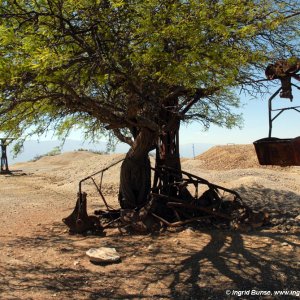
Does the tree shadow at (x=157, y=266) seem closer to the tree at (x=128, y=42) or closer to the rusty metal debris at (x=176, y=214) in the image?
the rusty metal debris at (x=176, y=214)

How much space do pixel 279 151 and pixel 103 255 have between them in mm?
3169

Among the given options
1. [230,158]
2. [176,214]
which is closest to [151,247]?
[176,214]

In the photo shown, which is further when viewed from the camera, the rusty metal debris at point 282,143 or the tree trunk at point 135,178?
the tree trunk at point 135,178

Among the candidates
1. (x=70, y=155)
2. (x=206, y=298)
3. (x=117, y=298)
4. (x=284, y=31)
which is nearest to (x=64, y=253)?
(x=117, y=298)

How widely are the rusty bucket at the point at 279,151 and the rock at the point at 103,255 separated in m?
2.76

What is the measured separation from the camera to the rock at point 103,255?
20.4ft

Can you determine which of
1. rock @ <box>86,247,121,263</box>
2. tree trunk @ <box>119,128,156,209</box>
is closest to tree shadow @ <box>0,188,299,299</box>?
rock @ <box>86,247,121,263</box>

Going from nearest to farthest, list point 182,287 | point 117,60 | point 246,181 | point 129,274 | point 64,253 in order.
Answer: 1. point 182,287
2. point 129,274
3. point 117,60
4. point 64,253
5. point 246,181

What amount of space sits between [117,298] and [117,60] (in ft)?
11.2

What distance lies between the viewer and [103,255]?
20.8 ft

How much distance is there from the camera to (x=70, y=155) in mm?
39094

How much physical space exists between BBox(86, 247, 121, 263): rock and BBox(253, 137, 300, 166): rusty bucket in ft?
9.06

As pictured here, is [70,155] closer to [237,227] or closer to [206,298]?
[237,227]

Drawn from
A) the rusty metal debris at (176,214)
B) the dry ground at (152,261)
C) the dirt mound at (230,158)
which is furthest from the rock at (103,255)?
the dirt mound at (230,158)
